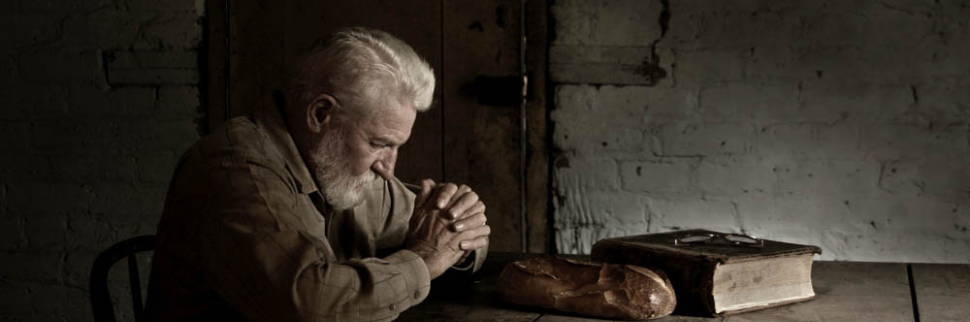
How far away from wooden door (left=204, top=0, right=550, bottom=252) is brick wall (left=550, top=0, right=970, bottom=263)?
3.9 inches

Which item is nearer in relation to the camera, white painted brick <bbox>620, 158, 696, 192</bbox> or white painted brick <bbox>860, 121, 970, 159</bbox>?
white painted brick <bbox>860, 121, 970, 159</bbox>

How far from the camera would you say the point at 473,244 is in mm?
1836

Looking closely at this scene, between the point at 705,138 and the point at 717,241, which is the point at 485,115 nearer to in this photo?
the point at 705,138

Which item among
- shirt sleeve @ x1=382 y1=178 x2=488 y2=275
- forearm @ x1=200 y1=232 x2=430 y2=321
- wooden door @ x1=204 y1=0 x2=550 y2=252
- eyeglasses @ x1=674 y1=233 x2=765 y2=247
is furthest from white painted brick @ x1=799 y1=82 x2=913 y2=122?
forearm @ x1=200 y1=232 x2=430 y2=321

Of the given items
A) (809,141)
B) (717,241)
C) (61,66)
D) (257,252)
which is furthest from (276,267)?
(61,66)

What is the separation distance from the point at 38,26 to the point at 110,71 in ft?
0.98

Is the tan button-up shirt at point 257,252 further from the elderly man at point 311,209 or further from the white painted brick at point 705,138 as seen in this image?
the white painted brick at point 705,138

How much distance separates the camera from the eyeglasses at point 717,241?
1893 mm

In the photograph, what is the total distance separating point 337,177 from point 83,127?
1.98 m

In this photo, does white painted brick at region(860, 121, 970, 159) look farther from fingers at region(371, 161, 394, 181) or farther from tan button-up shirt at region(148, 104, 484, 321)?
tan button-up shirt at region(148, 104, 484, 321)

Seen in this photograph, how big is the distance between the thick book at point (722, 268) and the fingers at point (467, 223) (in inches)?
9.9

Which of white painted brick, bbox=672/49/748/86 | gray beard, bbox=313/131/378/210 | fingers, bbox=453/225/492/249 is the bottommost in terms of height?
fingers, bbox=453/225/492/249

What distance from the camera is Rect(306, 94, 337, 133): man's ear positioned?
1.71 meters

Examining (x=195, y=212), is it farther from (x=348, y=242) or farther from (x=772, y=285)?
(x=772, y=285)
